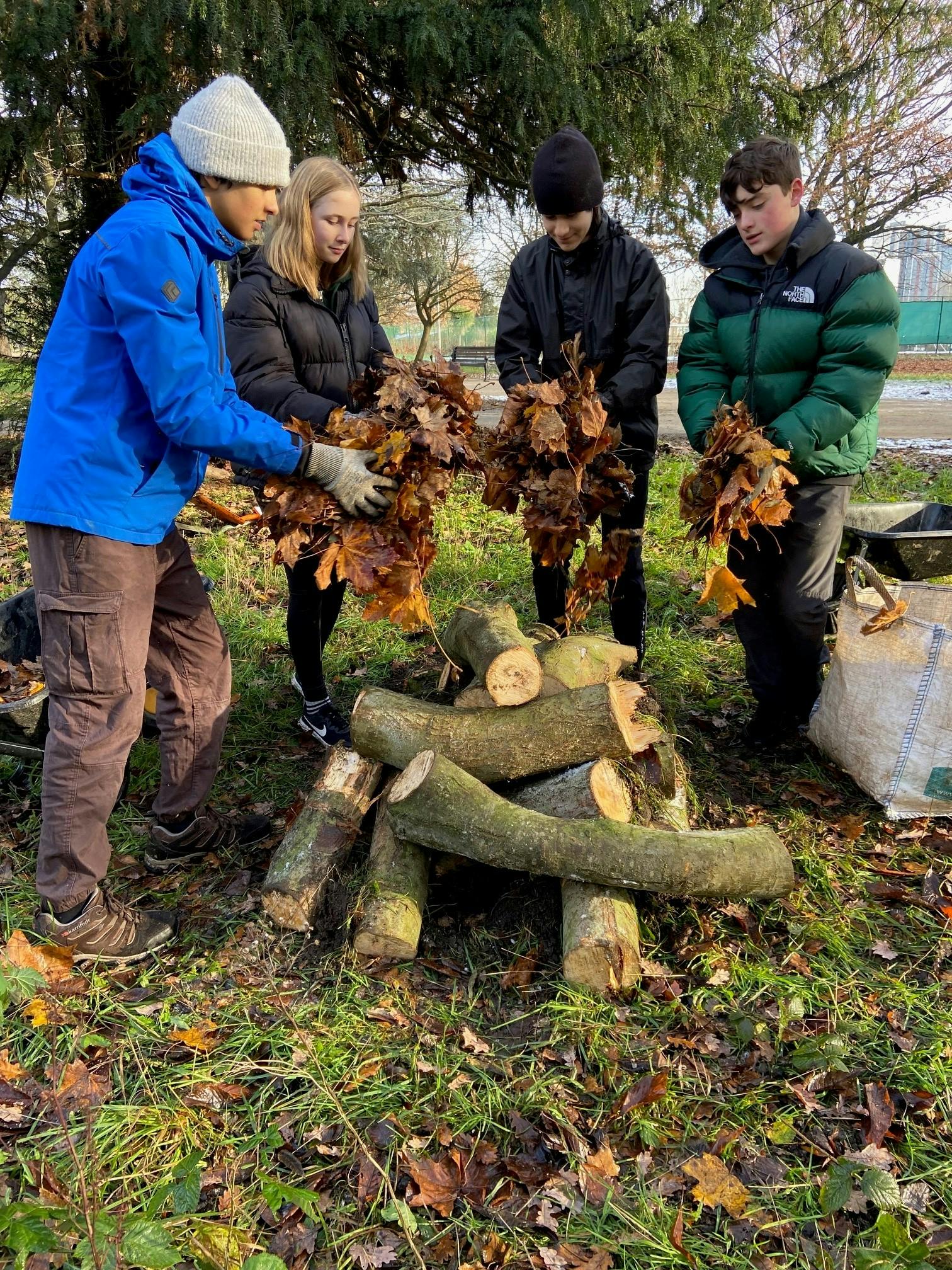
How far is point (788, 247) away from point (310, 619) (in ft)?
8.21

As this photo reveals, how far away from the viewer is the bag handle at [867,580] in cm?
330

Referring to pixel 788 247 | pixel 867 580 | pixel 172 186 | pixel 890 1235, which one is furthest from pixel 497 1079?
pixel 788 247

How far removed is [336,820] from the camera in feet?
10.3

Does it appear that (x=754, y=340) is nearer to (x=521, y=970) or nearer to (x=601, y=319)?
(x=601, y=319)

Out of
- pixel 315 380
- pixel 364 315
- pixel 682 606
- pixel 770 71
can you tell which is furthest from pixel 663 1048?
pixel 770 71

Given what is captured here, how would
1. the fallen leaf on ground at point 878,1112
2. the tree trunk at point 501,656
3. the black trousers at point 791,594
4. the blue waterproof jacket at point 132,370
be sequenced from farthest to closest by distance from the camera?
1. the black trousers at point 791,594
2. the tree trunk at point 501,656
3. the blue waterproof jacket at point 132,370
4. the fallen leaf on ground at point 878,1112

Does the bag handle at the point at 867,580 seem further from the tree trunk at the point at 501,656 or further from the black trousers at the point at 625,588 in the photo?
the tree trunk at the point at 501,656

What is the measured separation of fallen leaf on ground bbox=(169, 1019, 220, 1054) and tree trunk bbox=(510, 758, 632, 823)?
3.90ft

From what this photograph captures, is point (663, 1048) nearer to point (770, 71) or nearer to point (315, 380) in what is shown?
point (315, 380)

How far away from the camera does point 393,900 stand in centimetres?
282

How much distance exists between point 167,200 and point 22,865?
2.48m

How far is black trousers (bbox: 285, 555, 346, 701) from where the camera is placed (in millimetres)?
3734

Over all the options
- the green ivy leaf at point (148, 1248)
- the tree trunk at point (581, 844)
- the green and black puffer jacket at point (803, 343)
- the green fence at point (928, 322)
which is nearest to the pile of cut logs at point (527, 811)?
the tree trunk at point (581, 844)

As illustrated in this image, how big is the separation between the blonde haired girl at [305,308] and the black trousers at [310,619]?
17mm
